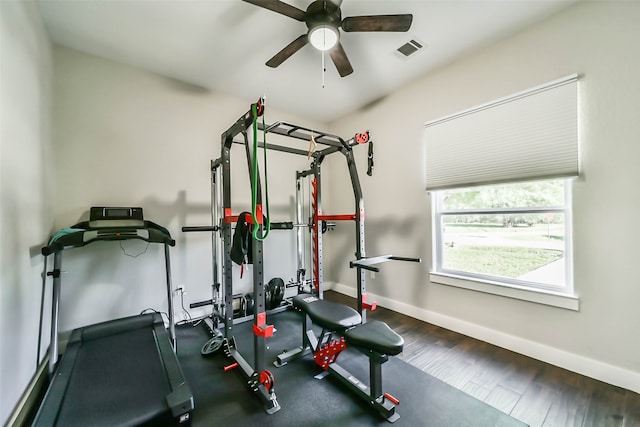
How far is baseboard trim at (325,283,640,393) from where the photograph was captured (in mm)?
1720

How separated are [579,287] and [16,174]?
13.7 ft

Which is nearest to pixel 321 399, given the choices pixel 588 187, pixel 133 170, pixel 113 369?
pixel 113 369

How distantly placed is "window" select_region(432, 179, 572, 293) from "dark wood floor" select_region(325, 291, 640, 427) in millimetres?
668

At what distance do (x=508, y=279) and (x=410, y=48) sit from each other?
250 centimetres

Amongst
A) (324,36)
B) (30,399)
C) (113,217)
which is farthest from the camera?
(113,217)

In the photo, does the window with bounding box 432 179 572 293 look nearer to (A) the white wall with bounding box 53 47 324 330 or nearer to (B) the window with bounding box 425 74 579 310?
(B) the window with bounding box 425 74 579 310

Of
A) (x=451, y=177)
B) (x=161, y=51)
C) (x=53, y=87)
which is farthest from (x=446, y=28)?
(x=53, y=87)

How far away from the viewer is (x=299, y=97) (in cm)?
339

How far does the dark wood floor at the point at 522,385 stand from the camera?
150cm

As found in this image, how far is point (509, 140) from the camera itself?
7.34 feet

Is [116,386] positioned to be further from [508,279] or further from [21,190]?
[508,279]

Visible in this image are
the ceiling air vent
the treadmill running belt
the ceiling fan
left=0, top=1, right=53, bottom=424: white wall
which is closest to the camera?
the treadmill running belt

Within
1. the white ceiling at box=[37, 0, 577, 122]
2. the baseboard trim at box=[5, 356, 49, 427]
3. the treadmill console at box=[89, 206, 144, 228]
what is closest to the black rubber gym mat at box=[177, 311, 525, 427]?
the baseboard trim at box=[5, 356, 49, 427]

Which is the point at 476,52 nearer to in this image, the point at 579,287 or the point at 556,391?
the point at 579,287
